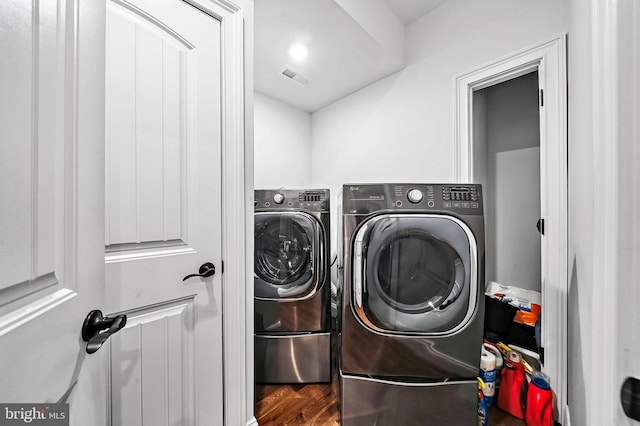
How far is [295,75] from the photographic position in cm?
209

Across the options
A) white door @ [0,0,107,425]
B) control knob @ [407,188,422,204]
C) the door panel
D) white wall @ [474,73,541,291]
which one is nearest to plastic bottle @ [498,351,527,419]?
white wall @ [474,73,541,291]

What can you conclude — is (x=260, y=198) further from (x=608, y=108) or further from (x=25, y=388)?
(x=608, y=108)

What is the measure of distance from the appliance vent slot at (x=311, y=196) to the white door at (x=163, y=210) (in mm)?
600

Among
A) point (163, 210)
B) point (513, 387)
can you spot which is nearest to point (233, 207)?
point (163, 210)

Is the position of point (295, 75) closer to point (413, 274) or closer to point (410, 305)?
point (413, 274)

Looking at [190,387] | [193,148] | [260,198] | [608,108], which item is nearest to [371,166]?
[260,198]

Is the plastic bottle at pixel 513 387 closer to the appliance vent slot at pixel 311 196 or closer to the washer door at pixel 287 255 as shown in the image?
the washer door at pixel 287 255

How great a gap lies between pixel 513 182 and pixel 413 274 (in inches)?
67.1

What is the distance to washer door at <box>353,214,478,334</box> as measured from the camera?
107 cm

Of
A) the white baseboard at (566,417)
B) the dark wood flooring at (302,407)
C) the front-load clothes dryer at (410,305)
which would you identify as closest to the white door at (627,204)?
the front-load clothes dryer at (410,305)

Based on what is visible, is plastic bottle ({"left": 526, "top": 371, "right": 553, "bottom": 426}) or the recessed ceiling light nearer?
plastic bottle ({"left": 526, "top": 371, "right": 553, "bottom": 426})

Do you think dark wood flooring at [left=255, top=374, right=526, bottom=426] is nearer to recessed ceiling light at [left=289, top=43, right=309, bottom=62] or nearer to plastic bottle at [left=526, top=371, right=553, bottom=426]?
plastic bottle at [left=526, top=371, right=553, bottom=426]

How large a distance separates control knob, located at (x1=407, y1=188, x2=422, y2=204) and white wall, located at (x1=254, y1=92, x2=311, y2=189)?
1609 mm

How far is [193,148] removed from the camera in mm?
966
